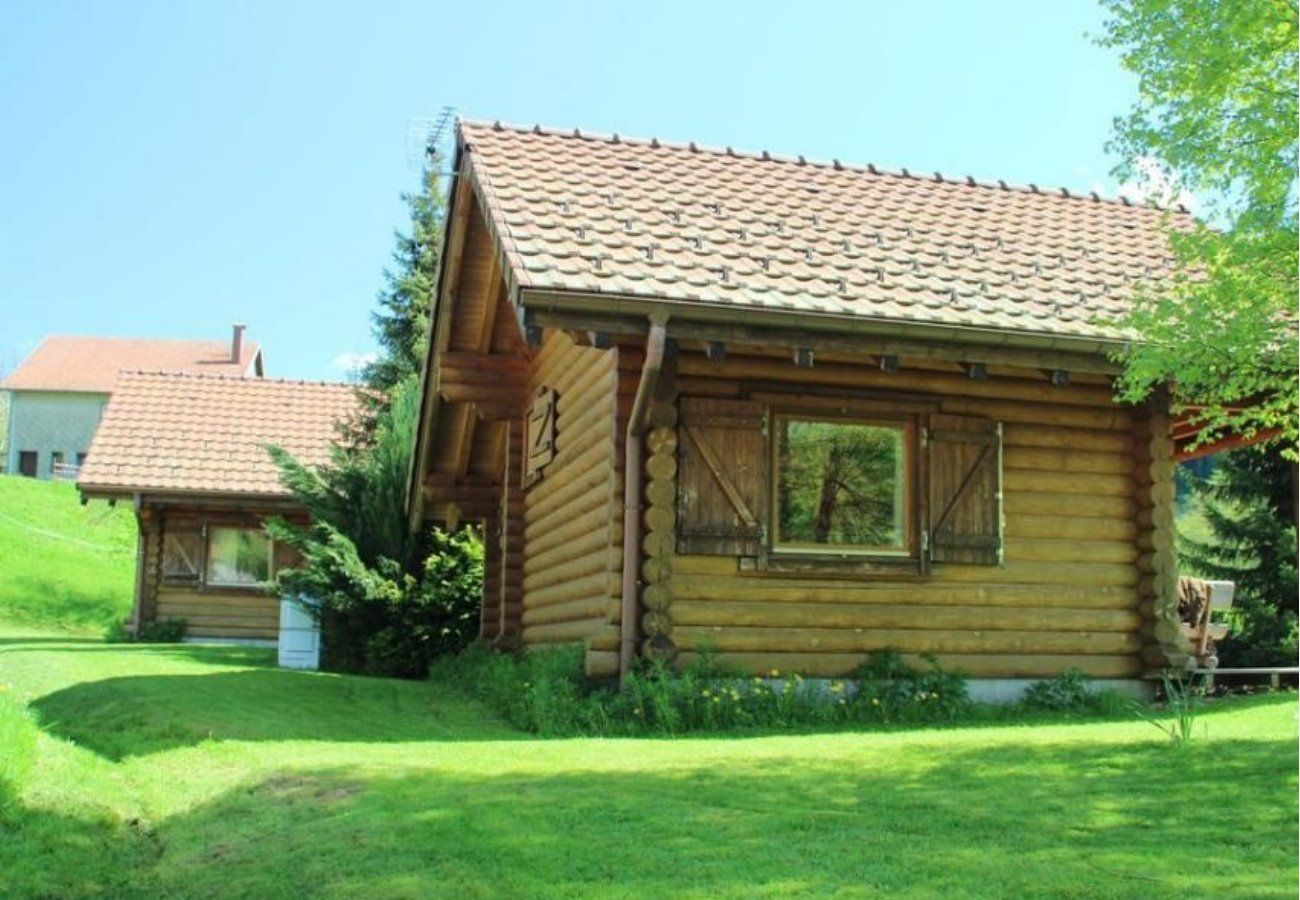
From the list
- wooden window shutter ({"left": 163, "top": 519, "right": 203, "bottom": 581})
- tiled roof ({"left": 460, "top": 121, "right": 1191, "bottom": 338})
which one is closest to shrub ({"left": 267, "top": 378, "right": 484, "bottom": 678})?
tiled roof ({"left": 460, "top": 121, "right": 1191, "bottom": 338})

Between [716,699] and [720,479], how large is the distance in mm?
1823

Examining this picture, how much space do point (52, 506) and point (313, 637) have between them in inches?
1271

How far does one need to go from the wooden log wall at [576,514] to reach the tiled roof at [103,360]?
2178 inches

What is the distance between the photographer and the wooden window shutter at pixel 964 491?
12312 millimetres

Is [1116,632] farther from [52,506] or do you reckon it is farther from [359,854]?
[52,506]

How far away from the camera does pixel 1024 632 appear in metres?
12.6

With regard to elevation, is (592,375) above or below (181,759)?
above

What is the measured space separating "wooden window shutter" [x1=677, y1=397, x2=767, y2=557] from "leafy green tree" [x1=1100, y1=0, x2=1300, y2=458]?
3.46 metres

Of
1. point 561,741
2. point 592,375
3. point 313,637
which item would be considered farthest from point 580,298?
point 313,637

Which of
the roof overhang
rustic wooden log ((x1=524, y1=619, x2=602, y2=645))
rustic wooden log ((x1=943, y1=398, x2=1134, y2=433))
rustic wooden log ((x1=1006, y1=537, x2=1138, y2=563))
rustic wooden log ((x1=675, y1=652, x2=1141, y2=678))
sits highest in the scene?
the roof overhang

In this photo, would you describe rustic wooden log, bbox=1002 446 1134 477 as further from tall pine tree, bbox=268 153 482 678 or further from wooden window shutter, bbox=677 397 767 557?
tall pine tree, bbox=268 153 482 678

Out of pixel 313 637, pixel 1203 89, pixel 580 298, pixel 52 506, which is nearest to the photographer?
pixel 1203 89

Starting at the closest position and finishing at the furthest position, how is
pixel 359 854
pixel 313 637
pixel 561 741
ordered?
pixel 359 854 → pixel 561 741 → pixel 313 637

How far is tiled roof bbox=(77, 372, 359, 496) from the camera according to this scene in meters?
27.2
